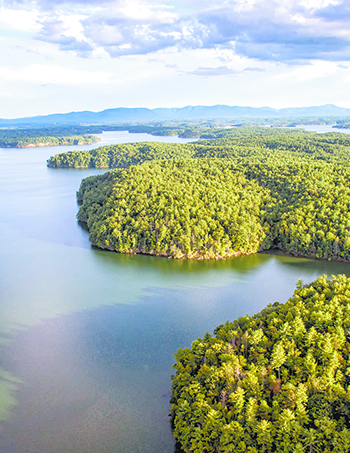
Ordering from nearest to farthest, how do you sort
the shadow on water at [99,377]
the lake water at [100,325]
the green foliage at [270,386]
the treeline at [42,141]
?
1. the green foliage at [270,386]
2. the shadow on water at [99,377]
3. the lake water at [100,325]
4. the treeline at [42,141]

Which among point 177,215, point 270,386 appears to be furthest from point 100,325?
point 177,215

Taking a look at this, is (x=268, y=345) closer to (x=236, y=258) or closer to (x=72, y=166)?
(x=236, y=258)

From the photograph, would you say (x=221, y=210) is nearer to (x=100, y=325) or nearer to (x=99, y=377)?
(x=100, y=325)

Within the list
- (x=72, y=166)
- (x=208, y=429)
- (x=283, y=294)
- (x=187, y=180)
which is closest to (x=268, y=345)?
(x=208, y=429)

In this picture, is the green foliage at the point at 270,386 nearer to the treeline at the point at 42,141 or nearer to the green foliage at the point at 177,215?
the green foliage at the point at 177,215

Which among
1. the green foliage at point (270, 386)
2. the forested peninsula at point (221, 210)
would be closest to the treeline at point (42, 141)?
the forested peninsula at point (221, 210)

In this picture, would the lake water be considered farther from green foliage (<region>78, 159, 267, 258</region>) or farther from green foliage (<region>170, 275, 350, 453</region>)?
green foliage (<region>170, 275, 350, 453</region>)

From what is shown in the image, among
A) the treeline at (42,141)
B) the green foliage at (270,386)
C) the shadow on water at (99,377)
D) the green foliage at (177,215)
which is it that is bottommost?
the shadow on water at (99,377)
